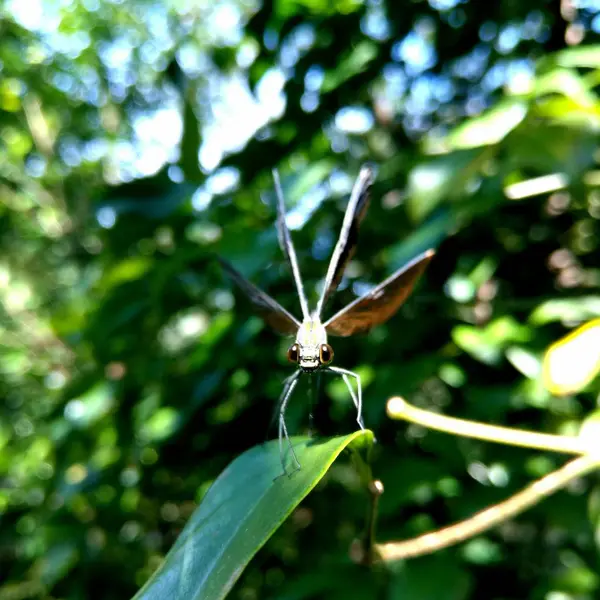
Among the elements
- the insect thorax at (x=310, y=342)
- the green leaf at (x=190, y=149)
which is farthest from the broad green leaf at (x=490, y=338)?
the green leaf at (x=190, y=149)

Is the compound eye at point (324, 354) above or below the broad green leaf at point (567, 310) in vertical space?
above

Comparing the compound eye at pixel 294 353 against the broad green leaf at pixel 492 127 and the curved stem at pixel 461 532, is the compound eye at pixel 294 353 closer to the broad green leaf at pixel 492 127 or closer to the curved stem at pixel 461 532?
the curved stem at pixel 461 532

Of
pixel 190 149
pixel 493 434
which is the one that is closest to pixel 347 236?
pixel 493 434

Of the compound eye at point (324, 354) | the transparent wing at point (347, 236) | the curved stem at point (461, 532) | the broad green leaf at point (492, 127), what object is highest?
the transparent wing at point (347, 236)

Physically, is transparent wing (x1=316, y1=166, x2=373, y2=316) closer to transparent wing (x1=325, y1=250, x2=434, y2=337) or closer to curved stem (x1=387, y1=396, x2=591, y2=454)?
transparent wing (x1=325, y1=250, x2=434, y2=337)

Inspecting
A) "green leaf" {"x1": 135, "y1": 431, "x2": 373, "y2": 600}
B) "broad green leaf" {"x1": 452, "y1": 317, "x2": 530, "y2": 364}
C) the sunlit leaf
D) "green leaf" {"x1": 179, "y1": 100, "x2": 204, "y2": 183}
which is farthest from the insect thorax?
"green leaf" {"x1": 179, "y1": 100, "x2": 204, "y2": 183}

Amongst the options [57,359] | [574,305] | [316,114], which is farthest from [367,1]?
[57,359]
